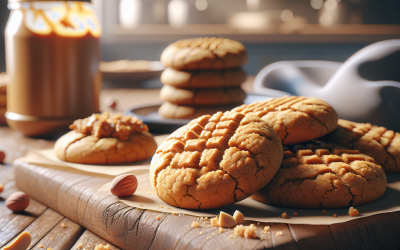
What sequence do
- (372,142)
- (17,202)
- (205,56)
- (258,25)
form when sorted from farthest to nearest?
(258,25) < (205,56) < (372,142) < (17,202)

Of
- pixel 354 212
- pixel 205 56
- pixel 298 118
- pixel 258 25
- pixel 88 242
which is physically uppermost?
pixel 258 25

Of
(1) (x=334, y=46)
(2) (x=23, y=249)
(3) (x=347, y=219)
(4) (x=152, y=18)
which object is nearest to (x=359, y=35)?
(1) (x=334, y=46)

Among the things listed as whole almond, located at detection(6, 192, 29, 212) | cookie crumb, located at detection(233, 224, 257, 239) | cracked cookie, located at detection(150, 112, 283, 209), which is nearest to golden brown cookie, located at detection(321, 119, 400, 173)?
cracked cookie, located at detection(150, 112, 283, 209)

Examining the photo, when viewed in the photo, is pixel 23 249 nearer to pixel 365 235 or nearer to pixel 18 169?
pixel 18 169

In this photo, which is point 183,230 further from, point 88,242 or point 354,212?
point 354,212

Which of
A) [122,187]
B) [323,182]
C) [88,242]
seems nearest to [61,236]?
[88,242]

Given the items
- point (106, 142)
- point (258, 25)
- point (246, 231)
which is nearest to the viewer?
point (246, 231)

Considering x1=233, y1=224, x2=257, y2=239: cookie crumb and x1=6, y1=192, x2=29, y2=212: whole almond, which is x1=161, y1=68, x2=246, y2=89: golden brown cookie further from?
x1=233, y1=224, x2=257, y2=239: cookie crumb

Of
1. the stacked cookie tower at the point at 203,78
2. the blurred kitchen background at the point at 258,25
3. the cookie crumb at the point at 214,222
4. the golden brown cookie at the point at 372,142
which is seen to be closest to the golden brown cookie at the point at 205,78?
the stacked cookie tower at the point at 203,78
